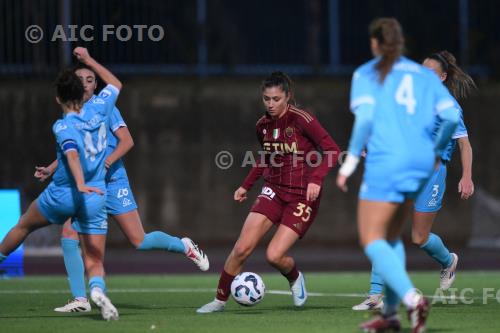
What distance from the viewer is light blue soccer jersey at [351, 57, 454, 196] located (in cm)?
701

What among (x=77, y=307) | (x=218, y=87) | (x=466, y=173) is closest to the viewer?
(x=77, y=307)

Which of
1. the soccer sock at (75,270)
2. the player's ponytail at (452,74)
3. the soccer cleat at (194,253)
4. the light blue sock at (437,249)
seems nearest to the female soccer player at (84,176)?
the soccer sock at (75,270)

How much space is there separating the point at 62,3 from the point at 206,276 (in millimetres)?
5935

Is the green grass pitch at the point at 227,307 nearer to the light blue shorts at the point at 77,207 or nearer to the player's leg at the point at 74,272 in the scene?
the player's leg at the point at 74,272

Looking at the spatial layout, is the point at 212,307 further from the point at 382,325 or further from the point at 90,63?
the point at 382,325

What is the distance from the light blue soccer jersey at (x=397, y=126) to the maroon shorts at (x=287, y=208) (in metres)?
2.10

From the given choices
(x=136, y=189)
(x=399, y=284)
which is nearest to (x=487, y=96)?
(x=136, y=189)

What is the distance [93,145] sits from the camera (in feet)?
27.5

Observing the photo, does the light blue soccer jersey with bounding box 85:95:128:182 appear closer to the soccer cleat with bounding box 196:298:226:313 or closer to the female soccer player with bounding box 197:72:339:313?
the female soccer player with bounding box 197:72:339:313

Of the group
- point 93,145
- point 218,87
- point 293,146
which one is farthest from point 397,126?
point 218,87

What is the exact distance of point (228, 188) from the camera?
1800 cm

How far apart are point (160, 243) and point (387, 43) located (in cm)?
360

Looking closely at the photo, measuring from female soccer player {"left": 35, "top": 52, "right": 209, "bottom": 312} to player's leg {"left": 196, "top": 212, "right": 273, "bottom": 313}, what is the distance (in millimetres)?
939

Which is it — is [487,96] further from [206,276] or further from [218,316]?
[218,316]
